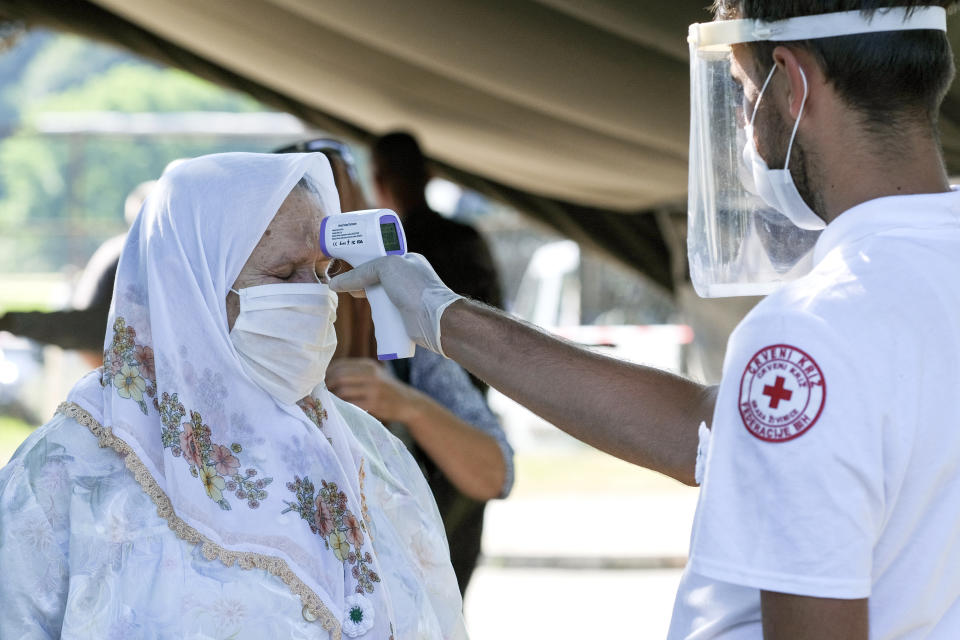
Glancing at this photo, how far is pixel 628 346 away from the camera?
11.1 m

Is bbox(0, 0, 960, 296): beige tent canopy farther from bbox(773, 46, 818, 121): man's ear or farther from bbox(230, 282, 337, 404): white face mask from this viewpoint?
bbox(773, 46, 818, 121): man's ear

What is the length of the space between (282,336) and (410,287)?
0.22m

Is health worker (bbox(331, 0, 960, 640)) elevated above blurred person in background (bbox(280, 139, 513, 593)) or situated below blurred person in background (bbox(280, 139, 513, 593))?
above

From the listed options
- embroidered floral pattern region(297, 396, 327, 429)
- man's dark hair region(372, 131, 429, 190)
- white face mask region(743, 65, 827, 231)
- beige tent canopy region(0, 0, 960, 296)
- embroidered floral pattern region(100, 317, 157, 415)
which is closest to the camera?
white face mask region(743, 65, 827, 231)

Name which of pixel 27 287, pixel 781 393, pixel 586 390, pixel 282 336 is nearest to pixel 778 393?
pixel 781 393

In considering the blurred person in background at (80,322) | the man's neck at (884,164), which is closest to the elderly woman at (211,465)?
the man's neck at (884,164)

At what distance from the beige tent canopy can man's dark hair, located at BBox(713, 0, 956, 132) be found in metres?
1.57

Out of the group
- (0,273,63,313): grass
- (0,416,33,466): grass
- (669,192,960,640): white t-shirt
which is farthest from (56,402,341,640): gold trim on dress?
(0,273,63,313): grass

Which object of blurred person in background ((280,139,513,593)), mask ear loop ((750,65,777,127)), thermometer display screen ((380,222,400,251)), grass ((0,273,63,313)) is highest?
mask ear loop ((750,65,777,127))

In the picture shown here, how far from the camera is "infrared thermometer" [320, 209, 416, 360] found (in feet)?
5.73

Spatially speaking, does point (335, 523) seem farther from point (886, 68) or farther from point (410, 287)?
point (886, 68)

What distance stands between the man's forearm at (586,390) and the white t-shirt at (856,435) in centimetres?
43

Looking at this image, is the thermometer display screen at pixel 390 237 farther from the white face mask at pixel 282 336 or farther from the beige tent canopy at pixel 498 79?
the beige tent canopy at pixel 498 79

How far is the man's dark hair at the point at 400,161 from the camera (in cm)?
376
